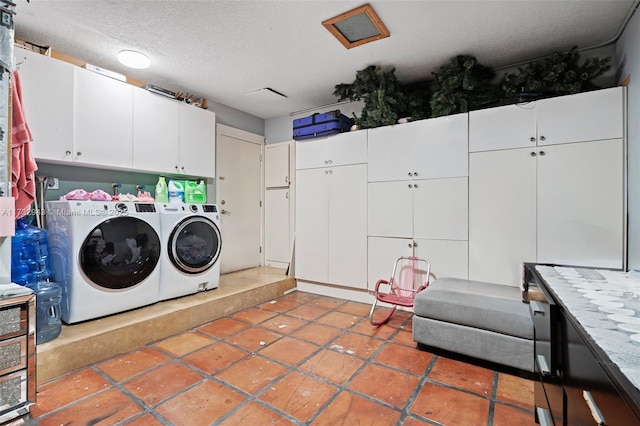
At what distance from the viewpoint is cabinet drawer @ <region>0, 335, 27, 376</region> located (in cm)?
141

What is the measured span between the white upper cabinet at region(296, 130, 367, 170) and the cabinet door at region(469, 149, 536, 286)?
117cm

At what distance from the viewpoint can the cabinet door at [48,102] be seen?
7.41ft

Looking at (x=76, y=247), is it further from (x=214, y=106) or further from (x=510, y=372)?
(x=510, y=372)

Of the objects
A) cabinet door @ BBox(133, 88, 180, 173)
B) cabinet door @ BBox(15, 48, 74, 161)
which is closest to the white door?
cabinet door @ BBox(133, 88, 180, 173)

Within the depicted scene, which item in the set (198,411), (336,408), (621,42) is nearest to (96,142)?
(198,411)

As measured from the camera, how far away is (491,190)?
8.67 ft

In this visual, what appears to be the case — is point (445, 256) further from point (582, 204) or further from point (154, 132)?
point (154, 132)

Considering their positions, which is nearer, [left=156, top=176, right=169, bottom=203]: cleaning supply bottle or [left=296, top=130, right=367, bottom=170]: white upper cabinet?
[left=156, top=176, right=169, bottom=203]: cleaning supply bottle

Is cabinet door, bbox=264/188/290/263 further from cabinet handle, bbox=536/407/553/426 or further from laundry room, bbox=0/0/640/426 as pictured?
cabinet handle, bbox=536/407/553/426

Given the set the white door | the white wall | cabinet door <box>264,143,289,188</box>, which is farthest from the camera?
cabinet door <box>264,143,289,188</box>

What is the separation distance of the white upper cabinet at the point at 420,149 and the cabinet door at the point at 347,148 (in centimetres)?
10

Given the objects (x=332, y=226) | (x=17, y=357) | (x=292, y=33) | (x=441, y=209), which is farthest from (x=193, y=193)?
(x=441, y=209)

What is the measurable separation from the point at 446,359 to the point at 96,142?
349cm

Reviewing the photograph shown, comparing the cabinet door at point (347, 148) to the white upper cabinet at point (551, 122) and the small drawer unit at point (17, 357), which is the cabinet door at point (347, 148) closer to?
the white upper cabinet at point (551, 122)
